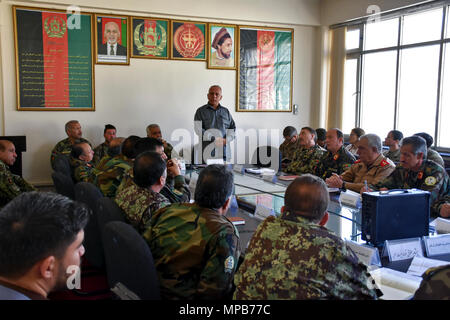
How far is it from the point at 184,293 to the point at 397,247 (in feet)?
3.35

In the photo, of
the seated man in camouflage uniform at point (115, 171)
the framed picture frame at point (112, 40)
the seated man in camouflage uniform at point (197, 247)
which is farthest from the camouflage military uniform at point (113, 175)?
the framed picture frame at point (112, 40)

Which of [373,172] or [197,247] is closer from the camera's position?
[197,247]

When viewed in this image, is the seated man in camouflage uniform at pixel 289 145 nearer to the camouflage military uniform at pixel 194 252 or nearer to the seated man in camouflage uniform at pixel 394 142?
the seated man in camouflage uniform at pixel 394 142

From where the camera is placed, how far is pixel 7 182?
3.78 meters

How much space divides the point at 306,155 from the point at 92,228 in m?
2.88

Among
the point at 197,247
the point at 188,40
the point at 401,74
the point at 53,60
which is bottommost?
the point at 197,247

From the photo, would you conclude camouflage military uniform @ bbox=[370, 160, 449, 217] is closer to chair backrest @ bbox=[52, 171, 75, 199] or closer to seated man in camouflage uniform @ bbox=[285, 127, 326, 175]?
seated man in camouflage uniform @ bbox=[285, 127, 326, 175]

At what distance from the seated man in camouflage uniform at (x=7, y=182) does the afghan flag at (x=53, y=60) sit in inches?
95.3

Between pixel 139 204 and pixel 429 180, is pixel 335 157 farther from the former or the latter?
pixel 139 204

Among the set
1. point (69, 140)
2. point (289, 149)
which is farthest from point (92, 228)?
point (289, 149)

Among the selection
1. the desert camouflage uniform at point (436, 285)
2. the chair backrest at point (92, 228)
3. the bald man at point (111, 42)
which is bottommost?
A: the chair backrest at point (92, 228)

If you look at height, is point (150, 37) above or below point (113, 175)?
above

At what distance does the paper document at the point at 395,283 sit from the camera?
61.2 inches
